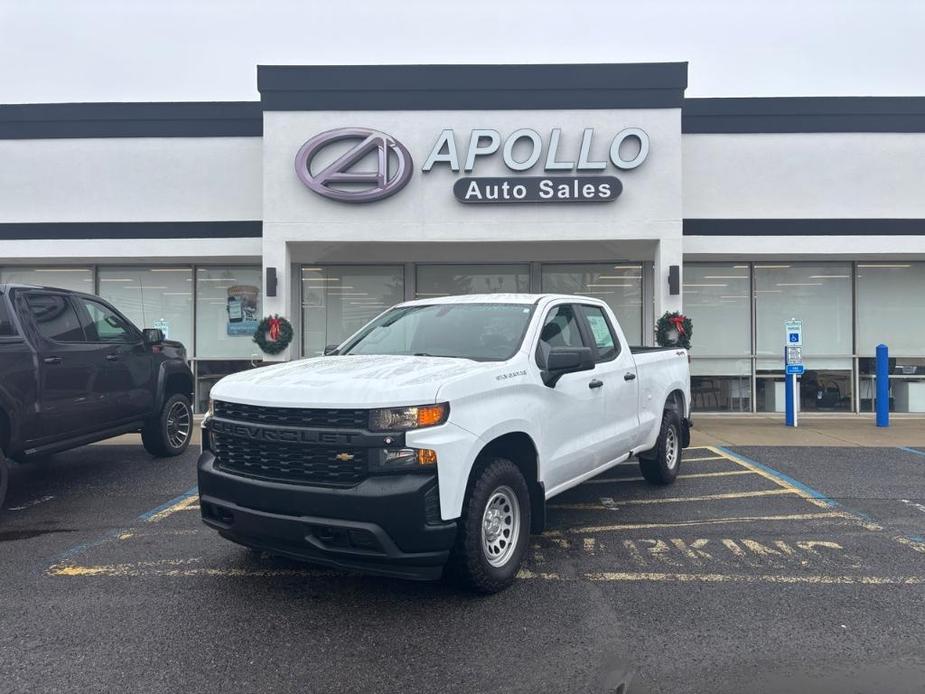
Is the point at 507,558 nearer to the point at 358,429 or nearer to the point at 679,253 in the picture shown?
Result: the point at 358,429

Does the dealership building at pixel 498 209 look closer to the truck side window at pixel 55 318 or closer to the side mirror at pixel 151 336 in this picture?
the side mirror at pixel 151 336

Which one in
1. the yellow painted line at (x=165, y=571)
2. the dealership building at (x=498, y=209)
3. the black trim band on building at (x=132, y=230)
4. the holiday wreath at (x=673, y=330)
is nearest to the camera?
the yellow painted line at (x=165, y=571)

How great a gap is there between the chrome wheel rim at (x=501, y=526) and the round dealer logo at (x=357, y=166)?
8406 millimetres

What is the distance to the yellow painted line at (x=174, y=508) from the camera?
221 inches

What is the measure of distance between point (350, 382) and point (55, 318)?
4439 mm

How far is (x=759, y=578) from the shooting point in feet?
13.7

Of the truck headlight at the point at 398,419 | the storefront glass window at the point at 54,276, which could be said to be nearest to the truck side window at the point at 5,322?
the truck headlight at the point at 398,419

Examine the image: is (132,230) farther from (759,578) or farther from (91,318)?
(759,578)

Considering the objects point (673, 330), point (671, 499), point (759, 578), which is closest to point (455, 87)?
point (673, 330)

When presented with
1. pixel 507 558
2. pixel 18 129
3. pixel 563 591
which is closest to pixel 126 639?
pixel 507 558

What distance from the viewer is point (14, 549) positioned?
4.83 metres

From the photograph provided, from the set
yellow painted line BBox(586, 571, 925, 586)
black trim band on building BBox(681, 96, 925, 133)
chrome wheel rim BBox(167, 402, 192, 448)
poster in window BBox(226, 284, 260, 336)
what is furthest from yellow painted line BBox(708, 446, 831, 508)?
poster in window BBox(226, 284, 260, 336)

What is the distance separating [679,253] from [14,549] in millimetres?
10398

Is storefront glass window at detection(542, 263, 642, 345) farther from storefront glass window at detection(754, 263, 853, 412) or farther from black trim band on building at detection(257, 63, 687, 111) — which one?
black trim band on building at detection(257, 63, 687, 111)
